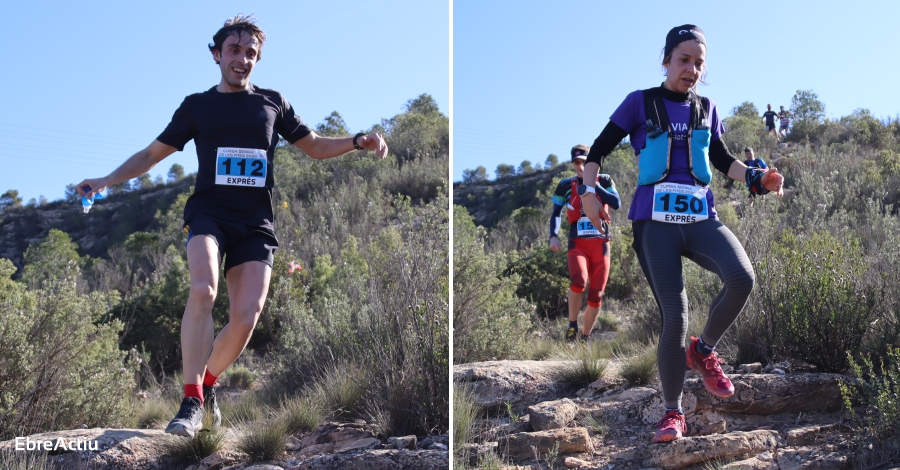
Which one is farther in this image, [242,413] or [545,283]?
[545,283]

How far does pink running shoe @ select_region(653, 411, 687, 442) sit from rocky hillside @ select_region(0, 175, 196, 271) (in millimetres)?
18902

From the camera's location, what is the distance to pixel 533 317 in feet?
33.3

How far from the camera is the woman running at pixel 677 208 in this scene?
3756 mm

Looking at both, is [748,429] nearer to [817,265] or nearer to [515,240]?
[817,265]

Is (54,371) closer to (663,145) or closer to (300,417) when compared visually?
(300,417)

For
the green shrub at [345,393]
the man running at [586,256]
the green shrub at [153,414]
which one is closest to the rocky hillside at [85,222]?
the green shrub at [153,414]

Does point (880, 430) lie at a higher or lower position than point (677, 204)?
lower

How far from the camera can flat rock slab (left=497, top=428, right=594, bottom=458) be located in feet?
13.4

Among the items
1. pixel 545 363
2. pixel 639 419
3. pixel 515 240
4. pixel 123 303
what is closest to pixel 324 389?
pixel 545 363

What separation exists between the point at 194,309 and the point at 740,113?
29.4 m

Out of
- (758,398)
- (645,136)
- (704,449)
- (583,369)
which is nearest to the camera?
(704,449)

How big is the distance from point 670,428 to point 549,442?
65 cm

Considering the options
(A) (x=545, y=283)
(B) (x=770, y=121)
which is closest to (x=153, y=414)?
(A) (x=545, y=283)

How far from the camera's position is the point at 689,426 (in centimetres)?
422
